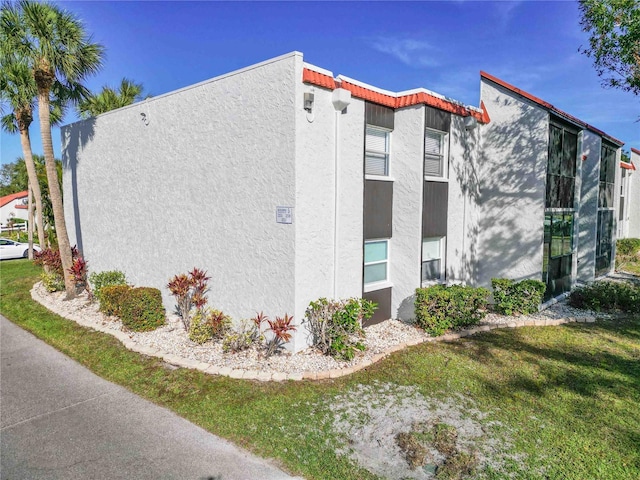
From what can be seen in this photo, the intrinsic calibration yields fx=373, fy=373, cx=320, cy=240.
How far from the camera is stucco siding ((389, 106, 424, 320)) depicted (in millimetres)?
10133

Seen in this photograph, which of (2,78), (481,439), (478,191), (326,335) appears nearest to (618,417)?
(481,439)

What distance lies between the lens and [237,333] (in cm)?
879

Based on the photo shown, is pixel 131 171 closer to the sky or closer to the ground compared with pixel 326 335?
closer to the sky

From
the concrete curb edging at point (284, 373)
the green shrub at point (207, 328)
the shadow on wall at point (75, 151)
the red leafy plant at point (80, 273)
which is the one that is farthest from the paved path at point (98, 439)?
the shadow on wall at point (75, 151)

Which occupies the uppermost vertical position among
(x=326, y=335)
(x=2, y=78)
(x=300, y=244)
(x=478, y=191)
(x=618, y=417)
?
(x=2, y=78)

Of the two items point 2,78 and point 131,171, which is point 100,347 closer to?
point 131,171

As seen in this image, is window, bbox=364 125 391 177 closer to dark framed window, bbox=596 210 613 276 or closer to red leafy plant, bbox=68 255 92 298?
red leafy plant, bbox=68 255 92 298

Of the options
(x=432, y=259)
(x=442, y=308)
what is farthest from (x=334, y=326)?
(x=432, y=259)

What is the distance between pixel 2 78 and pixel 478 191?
58.2 feet

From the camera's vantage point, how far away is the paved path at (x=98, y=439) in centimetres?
467

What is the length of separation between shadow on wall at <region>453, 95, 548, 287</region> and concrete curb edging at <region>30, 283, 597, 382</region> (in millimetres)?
2273

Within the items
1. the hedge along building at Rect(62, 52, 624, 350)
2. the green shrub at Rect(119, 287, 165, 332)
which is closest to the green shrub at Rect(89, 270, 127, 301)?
the hedge along building at Rect(62, 52, 624, 350)

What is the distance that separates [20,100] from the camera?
1460cm

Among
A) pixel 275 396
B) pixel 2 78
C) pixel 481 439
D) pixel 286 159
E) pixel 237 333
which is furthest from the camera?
pixel 2 78
